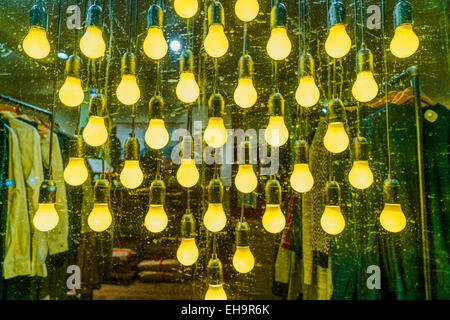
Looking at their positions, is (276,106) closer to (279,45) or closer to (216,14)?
(279,45)

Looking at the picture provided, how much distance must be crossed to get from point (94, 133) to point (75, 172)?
0.17 meters

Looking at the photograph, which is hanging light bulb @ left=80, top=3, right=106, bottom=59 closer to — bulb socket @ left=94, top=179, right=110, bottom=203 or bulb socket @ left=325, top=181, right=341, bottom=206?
bulb socket @ left=94, top=179, right=110, bottom=203

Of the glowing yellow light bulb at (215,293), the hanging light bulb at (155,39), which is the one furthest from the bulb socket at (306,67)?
the glowing yellow light bulb at (215,293)

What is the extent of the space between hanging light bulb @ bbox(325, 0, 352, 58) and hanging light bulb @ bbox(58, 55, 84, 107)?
859 millimetres

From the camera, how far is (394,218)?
0.94 metres

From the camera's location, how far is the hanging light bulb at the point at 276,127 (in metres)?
0.92

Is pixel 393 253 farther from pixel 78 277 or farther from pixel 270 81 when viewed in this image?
pixel 78 277

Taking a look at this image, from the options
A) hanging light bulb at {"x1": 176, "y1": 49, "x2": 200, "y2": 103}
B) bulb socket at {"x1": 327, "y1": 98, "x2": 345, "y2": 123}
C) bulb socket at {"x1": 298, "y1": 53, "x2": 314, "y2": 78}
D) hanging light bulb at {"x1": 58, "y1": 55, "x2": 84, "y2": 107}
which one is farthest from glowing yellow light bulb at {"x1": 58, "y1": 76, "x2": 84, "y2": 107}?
bulb socket at {"x1": 327, "y1": 98, "x2": 345, "y2": 123}

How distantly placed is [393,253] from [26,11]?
2.08m

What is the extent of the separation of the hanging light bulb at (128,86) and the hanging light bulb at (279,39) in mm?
481

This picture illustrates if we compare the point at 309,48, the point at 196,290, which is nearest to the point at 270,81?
the point at 309,48

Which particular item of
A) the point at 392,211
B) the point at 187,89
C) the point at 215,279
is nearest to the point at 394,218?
the point at 392,211

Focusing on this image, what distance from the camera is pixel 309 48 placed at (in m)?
1.32
